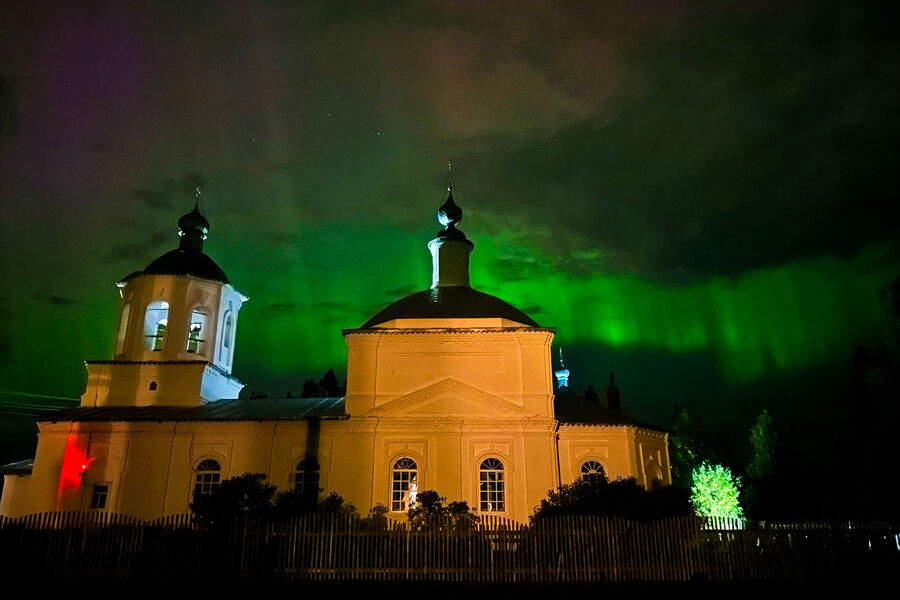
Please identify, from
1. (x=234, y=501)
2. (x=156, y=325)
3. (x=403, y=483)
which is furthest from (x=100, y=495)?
(x=403, y=483)

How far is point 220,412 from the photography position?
26.4 meters

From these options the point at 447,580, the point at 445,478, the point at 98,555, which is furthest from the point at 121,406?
the point at 447,580

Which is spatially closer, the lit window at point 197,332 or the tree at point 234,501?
the tree at point 234,501

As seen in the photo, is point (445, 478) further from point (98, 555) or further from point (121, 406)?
point (121, 406)

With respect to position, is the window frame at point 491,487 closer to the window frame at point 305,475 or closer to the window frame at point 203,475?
the window frame at point 305,475

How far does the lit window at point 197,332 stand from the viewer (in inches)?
1165

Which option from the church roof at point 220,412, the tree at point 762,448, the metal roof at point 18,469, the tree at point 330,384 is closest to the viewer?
the church roof at point 220,412

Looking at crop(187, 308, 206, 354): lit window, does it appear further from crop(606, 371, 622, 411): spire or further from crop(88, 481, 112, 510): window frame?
crop(606, 371, 622, 411): spire

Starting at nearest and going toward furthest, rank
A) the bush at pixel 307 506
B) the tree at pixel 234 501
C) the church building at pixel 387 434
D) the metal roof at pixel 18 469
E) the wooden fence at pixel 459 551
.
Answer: the wooden fence at pixel 459 551 → the tree at pixel 234 501 → the bush at pixel 307 506 → the church building at pixel 387 434 → the metal roof at pixel 18 469

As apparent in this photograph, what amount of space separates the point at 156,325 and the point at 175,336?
58.9 inches

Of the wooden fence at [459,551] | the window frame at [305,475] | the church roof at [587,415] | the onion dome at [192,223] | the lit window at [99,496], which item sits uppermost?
the onion dome at [192,223]

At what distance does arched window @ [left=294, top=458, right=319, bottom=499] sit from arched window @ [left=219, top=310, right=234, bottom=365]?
9.33 m

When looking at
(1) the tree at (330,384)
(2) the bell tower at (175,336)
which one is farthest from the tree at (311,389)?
(2) the bell tower at (175,336)

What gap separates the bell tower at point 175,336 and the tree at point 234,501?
10.6 m
